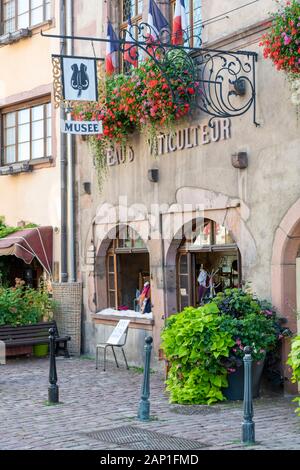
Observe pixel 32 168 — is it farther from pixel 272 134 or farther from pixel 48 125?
pixel 272 134

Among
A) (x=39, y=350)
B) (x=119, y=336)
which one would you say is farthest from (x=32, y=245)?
(x=119, y=336)

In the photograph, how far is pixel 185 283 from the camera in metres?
14.1

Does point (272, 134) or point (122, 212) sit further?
point (122, 212)

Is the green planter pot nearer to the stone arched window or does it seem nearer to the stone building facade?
the stone building facade

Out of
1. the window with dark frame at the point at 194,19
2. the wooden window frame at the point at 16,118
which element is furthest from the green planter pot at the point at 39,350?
the window with dark frame at the point at 194,19

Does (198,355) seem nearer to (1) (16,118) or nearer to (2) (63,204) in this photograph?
(2) (63,204)

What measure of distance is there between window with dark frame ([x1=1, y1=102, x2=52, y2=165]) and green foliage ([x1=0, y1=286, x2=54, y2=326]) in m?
2.84

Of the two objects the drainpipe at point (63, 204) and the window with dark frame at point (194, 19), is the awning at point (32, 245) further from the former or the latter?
the window with dark frame at point (194, 19)

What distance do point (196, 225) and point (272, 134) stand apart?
2.47 metres

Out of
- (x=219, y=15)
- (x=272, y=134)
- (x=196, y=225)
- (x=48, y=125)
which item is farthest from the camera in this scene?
(x=48, y=125)

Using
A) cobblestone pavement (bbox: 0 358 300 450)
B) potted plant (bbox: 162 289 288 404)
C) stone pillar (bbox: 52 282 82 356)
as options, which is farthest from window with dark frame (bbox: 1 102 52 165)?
potted plant (bbox: 162 289 288 404)

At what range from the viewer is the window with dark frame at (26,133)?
17.9m

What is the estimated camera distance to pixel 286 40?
406 inches
